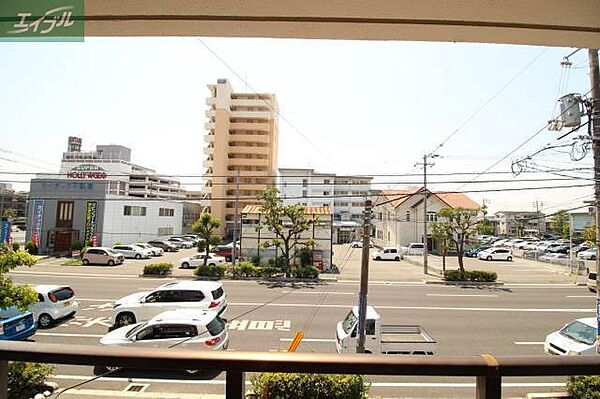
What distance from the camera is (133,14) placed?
5.90 feet

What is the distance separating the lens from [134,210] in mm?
31781

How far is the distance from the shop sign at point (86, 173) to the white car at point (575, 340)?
37123mm

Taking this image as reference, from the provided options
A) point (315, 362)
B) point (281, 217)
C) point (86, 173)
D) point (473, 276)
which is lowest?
point (473, 276)

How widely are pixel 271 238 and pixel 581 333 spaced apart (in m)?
16.9

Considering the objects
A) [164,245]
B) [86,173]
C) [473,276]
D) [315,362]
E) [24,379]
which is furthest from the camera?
[86,173]

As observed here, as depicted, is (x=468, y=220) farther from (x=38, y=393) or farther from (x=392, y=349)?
(x=38, y=393)

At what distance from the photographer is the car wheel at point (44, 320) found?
31.0 ft

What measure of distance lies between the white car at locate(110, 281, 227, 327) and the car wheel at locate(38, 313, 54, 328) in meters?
1.63

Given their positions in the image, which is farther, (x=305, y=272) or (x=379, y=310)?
(x=305, y=272)

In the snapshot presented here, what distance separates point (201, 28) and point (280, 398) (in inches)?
138

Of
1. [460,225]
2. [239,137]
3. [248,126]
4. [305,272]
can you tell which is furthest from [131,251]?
[248,126]

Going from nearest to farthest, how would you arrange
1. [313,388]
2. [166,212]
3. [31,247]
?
[313,388], [31,247], [166,212]

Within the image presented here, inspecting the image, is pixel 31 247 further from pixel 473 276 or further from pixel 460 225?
pixel 473 276

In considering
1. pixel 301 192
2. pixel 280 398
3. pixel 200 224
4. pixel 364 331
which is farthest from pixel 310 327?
pixel 301 192
